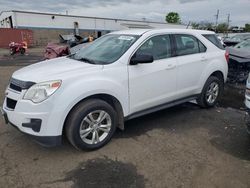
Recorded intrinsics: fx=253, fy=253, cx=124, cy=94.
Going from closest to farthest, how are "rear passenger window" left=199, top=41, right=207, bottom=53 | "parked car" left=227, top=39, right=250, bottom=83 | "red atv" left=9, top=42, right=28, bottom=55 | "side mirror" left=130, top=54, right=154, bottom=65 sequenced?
"side mirror" left=130, top=54, right=154, bottom=65 → "rear passenger window" left=199, top=41, right=207, bottom=53 → "parked car" left=227, top=39, right=250, bottom=83 → "red atv" left=9, top=42, right=28, bottom=55

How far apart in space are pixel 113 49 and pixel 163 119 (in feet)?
5.87

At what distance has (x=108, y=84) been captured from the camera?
3797 mm

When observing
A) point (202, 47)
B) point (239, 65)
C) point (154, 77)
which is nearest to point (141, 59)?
point (154, 77)

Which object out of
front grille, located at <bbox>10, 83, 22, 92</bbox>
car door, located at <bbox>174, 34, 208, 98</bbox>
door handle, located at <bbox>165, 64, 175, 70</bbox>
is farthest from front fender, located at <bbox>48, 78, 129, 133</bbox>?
car door, located at <bbox>174, 34, 208, 98</bbox>

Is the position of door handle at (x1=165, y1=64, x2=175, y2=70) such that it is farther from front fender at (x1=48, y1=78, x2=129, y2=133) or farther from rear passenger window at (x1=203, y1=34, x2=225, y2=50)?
rear passenger window at (x1=203, y1=34, x2=225, y2=50)

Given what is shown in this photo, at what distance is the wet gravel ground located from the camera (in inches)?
123

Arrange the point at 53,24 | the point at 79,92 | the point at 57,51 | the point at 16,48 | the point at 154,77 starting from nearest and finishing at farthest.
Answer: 1. the point at 79,92
2. the point at 154,77
3. the point at 57,51
4. the point at 16,48
5. the point at 53,24

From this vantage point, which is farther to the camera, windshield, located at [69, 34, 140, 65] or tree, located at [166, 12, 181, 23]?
tree, located at [166, 12, 181, 23]

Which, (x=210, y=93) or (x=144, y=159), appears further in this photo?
(x=210, y=93)

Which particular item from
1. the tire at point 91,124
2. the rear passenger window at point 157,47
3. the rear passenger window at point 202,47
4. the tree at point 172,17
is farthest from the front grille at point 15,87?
the tree at point 172,17

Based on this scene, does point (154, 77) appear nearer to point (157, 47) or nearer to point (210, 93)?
point (157, 47)

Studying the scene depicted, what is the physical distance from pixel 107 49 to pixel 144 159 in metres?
2.01

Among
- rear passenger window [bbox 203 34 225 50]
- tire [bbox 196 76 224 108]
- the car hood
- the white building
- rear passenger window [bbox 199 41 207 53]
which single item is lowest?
tire [bbox 196 76 224 108]

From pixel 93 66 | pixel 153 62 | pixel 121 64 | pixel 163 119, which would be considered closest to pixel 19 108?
pixel 93 66
